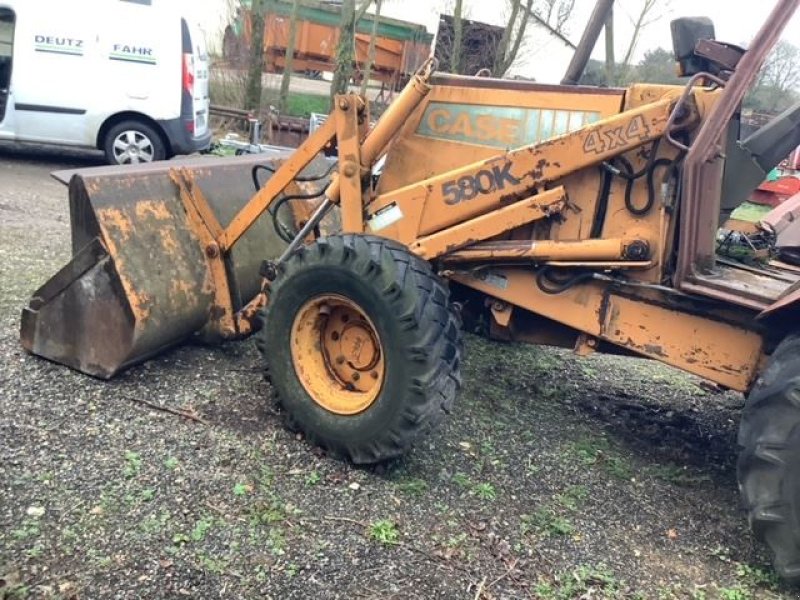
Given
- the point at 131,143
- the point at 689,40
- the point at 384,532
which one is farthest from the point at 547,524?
the point at 131,143

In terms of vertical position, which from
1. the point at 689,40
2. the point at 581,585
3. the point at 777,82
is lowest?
the point at 581,585

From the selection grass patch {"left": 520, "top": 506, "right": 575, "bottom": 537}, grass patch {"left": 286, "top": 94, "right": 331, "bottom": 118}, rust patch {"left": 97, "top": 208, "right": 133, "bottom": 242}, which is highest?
grass patch {"left": 286, "top": 94, "right": 331, "bottom": 118}

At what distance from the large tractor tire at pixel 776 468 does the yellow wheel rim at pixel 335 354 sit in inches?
60.2

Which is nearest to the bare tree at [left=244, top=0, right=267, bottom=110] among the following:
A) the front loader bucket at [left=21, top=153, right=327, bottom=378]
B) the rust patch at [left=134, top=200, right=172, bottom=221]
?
the front loader bucket at [left=21, top=153, right=327, bottom=378]

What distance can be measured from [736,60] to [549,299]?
125cm

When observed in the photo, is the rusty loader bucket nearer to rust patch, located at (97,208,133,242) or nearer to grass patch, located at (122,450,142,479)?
rust patch, located at (97,208,133,242)

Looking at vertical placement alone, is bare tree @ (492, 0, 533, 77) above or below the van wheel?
above

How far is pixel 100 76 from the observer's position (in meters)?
9.20

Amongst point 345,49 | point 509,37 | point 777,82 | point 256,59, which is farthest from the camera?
point 509,37

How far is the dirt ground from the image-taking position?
107 inches

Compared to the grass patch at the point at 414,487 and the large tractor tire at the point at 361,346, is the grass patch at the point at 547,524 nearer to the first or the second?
the grass patch at the point at 414,487

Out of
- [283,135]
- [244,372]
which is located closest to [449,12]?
[283,135]

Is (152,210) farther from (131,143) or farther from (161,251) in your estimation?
(131,143)

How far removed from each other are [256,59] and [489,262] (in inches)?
491
